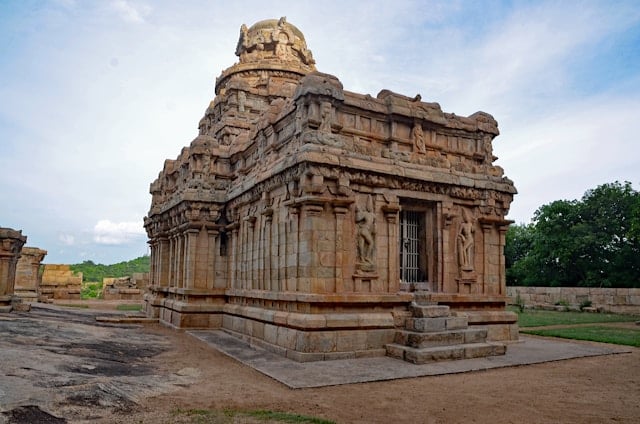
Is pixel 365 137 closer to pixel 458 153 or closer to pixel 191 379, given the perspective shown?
pixel 458 153

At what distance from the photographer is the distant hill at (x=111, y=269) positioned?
72438 millimetres

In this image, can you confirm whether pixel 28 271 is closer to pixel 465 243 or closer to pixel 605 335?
pixel 465 243

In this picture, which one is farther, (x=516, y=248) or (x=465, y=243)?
(x=516, y=248)

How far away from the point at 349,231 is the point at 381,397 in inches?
192

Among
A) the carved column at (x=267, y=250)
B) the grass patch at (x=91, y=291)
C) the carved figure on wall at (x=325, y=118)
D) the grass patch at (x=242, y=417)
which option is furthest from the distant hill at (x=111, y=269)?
the grass patch at (x=242, y=417)

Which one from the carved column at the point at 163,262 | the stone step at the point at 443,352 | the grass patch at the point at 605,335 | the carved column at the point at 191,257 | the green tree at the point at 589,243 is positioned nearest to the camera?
the stone step at the point at 443,352

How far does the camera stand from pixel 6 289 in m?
20.7

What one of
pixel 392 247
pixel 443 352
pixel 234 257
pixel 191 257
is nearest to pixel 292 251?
pixel 392 247

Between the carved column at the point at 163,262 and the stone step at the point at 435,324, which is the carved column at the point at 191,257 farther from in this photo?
the stone step at the point at 435,324

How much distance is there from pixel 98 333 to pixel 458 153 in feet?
38.7

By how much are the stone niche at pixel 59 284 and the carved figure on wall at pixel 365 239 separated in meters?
31.6

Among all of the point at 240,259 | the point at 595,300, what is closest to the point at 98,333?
the point at 240,259

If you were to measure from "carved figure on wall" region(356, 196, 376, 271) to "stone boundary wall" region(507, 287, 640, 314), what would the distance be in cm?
1658

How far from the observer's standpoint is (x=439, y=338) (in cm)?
1185
